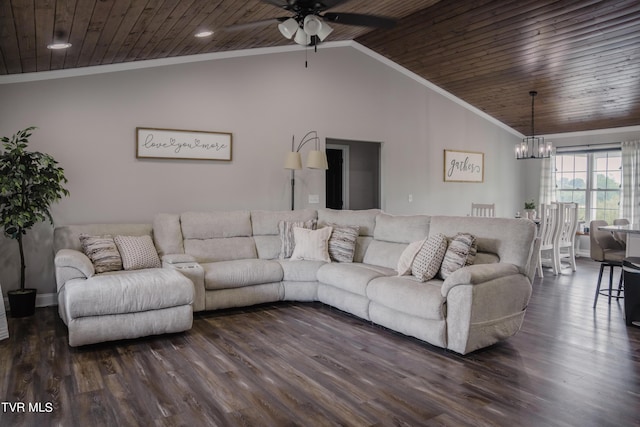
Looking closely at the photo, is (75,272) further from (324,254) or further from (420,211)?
(420,211)

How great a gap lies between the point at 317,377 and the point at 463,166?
599 centimetres

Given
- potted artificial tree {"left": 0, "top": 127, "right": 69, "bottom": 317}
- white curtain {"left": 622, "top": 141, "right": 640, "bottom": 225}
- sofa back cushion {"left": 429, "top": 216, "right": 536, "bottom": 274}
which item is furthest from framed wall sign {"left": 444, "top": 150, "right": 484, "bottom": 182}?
potted artificial tree {"left": 0, "top": 127, "right": 69, "bottom": 317}

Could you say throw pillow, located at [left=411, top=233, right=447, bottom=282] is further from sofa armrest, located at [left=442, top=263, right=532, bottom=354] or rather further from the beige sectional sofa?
sofa armrest, located at [left=442, top=263, right=532, bottom=354]

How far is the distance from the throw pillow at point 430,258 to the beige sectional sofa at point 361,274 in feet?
0.27

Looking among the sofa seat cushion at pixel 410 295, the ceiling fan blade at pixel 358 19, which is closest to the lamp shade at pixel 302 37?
the ceiling fan blade at pixel 358 19

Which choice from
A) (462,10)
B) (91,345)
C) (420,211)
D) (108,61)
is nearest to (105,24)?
(108,61)

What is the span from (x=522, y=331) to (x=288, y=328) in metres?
2.01

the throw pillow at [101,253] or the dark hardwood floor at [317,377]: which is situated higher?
the throw pillow at [101,253]

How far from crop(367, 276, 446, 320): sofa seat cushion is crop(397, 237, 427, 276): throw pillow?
0.11 meters

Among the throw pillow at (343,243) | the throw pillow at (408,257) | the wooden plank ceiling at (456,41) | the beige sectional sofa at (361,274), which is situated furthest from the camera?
the throw pillow at (343,243)

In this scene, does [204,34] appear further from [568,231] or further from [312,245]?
[568,231]

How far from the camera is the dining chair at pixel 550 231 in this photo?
21.1 feet

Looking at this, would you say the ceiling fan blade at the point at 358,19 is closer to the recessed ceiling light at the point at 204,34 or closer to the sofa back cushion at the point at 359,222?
the recessed ceiling light at the point at 204,34

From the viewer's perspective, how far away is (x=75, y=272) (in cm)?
388
